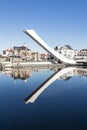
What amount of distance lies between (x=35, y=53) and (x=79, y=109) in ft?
177

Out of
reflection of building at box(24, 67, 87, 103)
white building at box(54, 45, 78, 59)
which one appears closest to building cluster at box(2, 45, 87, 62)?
white building at box(54, 45, 78, 59)

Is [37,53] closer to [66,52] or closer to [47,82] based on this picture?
[66,52]

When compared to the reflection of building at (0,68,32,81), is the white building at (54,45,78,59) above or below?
above

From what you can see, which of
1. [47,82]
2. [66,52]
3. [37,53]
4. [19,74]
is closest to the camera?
[47,82]

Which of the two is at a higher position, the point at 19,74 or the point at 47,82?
the point at 19,74

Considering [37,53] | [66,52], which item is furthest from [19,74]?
[66,52]

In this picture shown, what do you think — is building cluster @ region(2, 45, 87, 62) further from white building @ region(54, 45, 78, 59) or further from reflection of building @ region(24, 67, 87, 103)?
A: reflection of building @ region(24, 67, 87, 103)

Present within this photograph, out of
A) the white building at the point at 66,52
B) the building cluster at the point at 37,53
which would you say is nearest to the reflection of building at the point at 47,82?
the building cluster at the point at 37,53

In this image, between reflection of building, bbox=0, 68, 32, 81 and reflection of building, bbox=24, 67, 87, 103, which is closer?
reflection of building, bbox=24, 67, 87, 103

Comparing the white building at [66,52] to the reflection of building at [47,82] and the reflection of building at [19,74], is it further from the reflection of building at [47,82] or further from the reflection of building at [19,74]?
the reflection of building at [47,82]

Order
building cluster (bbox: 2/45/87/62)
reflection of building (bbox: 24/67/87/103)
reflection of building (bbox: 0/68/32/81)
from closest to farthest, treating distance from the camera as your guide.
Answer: reflection of building (bbox: 24/67/87/103), reflection of building (bbox: 0/68/32/81), building cluster (bbox: 2/45/87/62)

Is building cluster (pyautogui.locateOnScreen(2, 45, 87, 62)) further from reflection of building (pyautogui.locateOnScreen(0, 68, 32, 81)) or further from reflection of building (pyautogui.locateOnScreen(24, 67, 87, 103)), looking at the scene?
reflection of building (pyautogui.locateOnScreen(24, 67, 87, 103))

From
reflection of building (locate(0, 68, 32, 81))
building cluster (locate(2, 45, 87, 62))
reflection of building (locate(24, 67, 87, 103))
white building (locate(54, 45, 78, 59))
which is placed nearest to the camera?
reflection of building (locate(24, 67, 87, 103))

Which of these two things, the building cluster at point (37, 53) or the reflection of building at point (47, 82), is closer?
the reflection of building at point (47, 82)
